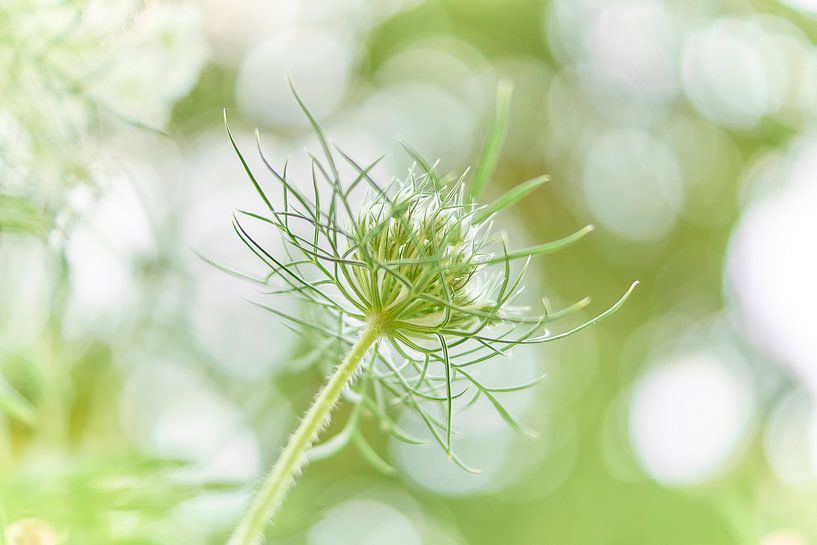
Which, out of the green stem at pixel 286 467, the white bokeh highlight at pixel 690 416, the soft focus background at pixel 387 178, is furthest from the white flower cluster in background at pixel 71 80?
the white bokeh highlight at pixel 690 416

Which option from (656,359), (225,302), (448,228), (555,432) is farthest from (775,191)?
(448,228)

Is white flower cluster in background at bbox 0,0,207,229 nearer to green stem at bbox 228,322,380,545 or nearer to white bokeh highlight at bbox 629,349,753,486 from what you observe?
green stem at bbox 228,322,380,545

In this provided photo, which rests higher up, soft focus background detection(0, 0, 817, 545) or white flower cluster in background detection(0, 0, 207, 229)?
white flower cluster in background detection(0, 0, 207, 229)

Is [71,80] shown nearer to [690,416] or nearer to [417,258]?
[417,258]

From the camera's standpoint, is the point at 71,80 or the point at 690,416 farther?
the point at 690,416

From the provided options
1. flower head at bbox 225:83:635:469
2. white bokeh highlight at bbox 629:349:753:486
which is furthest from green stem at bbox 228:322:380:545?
white bokeh highlight at bbox 629:349:753:486

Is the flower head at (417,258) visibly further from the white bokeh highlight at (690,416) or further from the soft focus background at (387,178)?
the white bokeh highlight at (690,416)

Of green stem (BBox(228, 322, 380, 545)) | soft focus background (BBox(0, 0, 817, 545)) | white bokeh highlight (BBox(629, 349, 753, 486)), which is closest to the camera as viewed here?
green stem (BBox(228, 322, 380, 545))

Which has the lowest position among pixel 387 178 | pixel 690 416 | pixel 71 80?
pixel 690 416

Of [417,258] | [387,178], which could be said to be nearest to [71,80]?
[417,258]

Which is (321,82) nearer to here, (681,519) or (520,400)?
(520,400)
